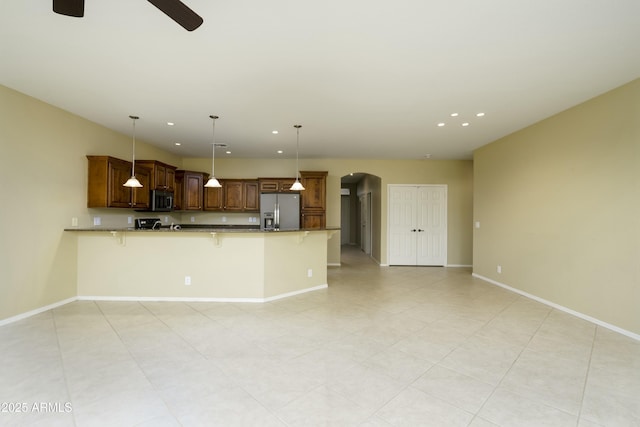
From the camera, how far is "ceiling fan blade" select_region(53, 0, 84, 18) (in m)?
1.49

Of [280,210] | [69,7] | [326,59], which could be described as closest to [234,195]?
[280,210]

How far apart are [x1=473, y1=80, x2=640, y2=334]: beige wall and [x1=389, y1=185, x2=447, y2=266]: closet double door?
5.84 ft

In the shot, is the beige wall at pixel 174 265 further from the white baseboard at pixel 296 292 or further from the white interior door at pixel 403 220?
the white interior door at pixel 403 220

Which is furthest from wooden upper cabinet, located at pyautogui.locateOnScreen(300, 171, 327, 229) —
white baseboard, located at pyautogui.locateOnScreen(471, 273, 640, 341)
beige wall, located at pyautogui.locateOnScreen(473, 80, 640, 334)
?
white baseboard, located at pyautogui.locateOnScreen(471, 273, 640, 341)

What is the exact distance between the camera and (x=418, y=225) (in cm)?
692

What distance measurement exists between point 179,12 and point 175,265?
134 inches

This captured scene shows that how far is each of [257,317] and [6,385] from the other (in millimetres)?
2067

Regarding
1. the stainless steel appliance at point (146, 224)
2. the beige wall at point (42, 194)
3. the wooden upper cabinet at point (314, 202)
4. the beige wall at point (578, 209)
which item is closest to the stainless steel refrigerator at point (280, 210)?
the wooden upper cabinet at point (314, 202)

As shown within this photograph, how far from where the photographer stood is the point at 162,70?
2.75 meters

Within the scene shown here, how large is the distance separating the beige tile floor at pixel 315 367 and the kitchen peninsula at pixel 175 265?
27cm

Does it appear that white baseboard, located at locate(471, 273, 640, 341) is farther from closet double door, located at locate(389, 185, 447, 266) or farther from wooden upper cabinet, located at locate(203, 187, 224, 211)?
wooden upper cabinet, located at locate(203, 187, 224, 211)

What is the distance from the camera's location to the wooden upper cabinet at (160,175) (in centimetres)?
517

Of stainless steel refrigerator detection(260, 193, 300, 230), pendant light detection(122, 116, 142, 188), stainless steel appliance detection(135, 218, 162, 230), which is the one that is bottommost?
stainless steel appliance detection(135, 218, 162, 230)

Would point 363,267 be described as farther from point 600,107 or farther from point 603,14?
point 603,14
